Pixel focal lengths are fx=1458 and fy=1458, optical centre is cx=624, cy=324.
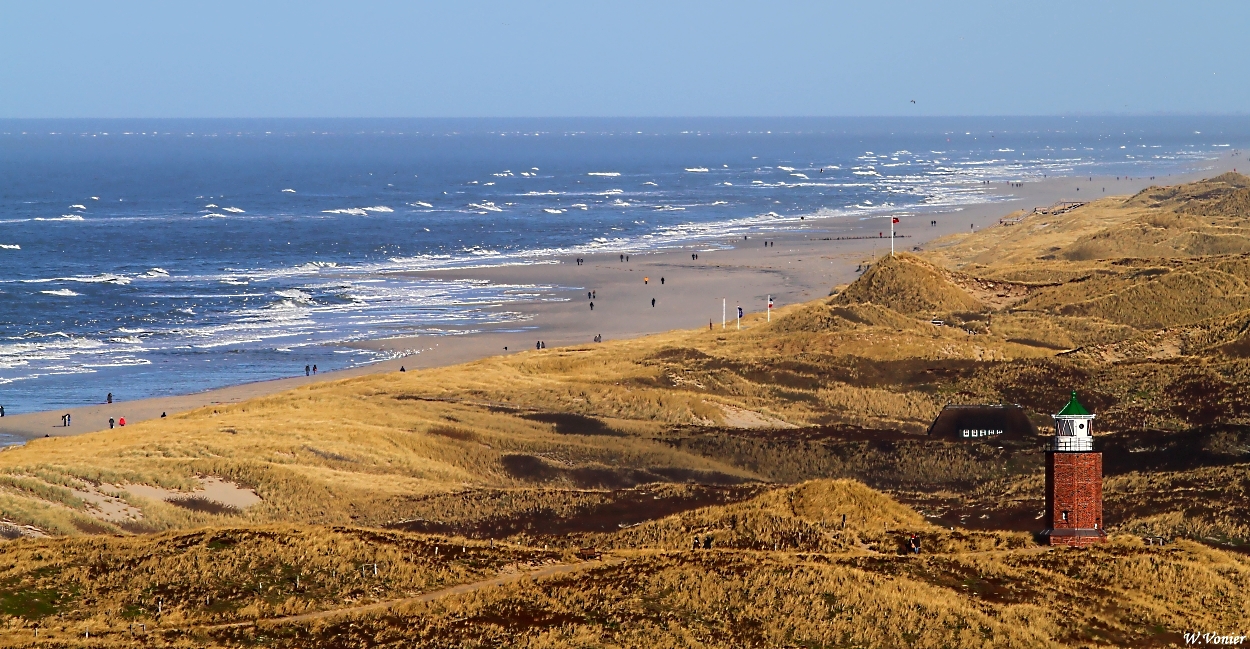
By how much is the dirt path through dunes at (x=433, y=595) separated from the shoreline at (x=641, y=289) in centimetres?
3150

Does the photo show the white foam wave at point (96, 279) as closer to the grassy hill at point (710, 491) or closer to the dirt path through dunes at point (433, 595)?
the grassy hill at point (710, 491)

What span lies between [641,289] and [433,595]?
68943 millimetres

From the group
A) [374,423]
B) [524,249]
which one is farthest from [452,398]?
[524,249]

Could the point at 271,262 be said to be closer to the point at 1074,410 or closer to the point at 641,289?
the point at 641,289

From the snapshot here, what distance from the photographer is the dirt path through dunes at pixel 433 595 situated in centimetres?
2638

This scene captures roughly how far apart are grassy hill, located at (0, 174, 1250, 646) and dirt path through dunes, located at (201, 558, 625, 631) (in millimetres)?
266

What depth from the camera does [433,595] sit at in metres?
28.2

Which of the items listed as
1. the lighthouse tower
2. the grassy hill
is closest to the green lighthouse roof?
the lighthouse tower

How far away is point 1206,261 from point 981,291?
12.6m

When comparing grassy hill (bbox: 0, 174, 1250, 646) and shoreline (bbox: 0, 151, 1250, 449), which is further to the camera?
shoreline (bbox: 0, 151, 1250, 449)

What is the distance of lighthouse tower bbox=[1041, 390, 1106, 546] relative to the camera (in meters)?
29.3

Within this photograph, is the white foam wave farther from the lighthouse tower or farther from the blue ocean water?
the lighthouse tower

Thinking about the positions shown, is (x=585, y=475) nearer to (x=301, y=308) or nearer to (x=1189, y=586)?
(x=1189, y=586)

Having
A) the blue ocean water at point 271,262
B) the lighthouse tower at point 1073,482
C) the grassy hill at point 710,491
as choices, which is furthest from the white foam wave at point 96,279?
the lighthouse tower at point 1073,482
